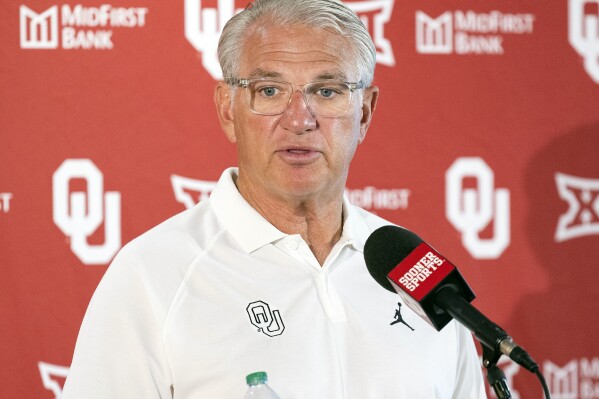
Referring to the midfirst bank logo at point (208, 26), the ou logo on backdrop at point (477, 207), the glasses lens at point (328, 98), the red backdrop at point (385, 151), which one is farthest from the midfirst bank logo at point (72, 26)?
the ou logo on backdrop at point (477, 207)

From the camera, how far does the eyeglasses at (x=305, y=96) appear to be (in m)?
1.81

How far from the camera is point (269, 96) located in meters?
1.83

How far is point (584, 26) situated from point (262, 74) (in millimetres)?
1352

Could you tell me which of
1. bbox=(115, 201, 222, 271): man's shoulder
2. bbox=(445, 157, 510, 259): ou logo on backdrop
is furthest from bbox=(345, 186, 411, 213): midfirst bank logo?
bbox=(115, 201, 222, 271): man's shoulder

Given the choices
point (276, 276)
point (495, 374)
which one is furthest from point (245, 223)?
point (495, 374)

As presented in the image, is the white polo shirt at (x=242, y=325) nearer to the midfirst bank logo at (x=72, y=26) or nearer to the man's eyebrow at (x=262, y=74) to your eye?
the man's eyebrow at (x=262, y=74)

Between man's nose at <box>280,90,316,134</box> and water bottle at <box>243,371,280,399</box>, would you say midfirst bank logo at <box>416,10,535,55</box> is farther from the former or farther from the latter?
water bottle at <box>243,371,280,399</box>

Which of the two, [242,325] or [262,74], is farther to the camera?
[262,74]

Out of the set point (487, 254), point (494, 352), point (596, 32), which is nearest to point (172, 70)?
point (487, 254)

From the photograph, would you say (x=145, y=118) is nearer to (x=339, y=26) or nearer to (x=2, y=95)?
(x=2, y=95)

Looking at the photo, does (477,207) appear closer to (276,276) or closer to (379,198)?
(379,198)

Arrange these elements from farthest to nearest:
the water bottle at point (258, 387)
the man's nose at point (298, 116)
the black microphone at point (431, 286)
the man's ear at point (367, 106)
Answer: the man's ear at point (367, 106)
the man's nose at point (298, 116)
the water bottle at point (258, 387)
the black microphone at point (431, 286)

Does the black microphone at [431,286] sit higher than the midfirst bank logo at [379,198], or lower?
lower

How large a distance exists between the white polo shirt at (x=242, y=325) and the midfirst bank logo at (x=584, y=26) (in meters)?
1.23
